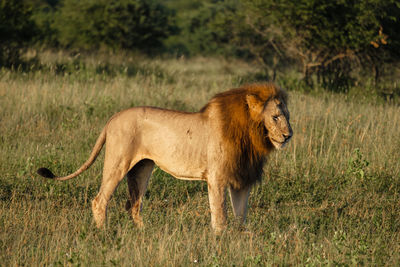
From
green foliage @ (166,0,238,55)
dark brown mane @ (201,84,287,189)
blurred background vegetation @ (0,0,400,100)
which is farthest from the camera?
green foliage @ (166,0,238,55)

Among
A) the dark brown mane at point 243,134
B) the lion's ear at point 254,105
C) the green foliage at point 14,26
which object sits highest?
the lion's ear at point 254,105

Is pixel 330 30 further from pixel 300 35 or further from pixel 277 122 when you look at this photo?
pixel 277 122

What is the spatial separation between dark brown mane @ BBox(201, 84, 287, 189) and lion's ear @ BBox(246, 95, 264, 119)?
3 cm

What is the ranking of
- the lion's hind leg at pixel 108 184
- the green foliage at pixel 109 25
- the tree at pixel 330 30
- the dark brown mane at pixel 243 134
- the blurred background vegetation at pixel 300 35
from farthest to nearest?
1. the green foliage at pixel 109 25
2. the blurred background vegetation at pixel 300 35
3. the tree at pixel 330 30
4. the lion's hind leg at pixel 108 184
5. the dark brown mane at pixel 243 134

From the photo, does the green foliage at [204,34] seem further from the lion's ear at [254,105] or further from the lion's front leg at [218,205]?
the lion's front leg at [218,205]

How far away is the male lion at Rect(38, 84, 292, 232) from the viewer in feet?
12.6

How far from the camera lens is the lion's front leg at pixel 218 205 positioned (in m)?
3.82

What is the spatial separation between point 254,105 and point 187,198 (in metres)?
1.72

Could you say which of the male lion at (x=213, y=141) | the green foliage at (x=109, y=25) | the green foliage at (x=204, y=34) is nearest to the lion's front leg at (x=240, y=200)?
the male lion at (x=213, y=141)

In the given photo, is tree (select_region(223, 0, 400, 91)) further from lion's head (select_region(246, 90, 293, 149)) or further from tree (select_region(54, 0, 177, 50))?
tree (select_region(54, 0, 177, 50))

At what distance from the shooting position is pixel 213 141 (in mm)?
3891

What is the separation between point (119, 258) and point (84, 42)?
18.9m

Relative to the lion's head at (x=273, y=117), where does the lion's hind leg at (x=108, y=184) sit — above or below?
below

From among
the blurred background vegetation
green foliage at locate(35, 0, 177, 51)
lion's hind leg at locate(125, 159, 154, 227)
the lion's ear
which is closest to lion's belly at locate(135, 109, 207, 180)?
lion's hind leg at locate(125, 159, 154, 227)
